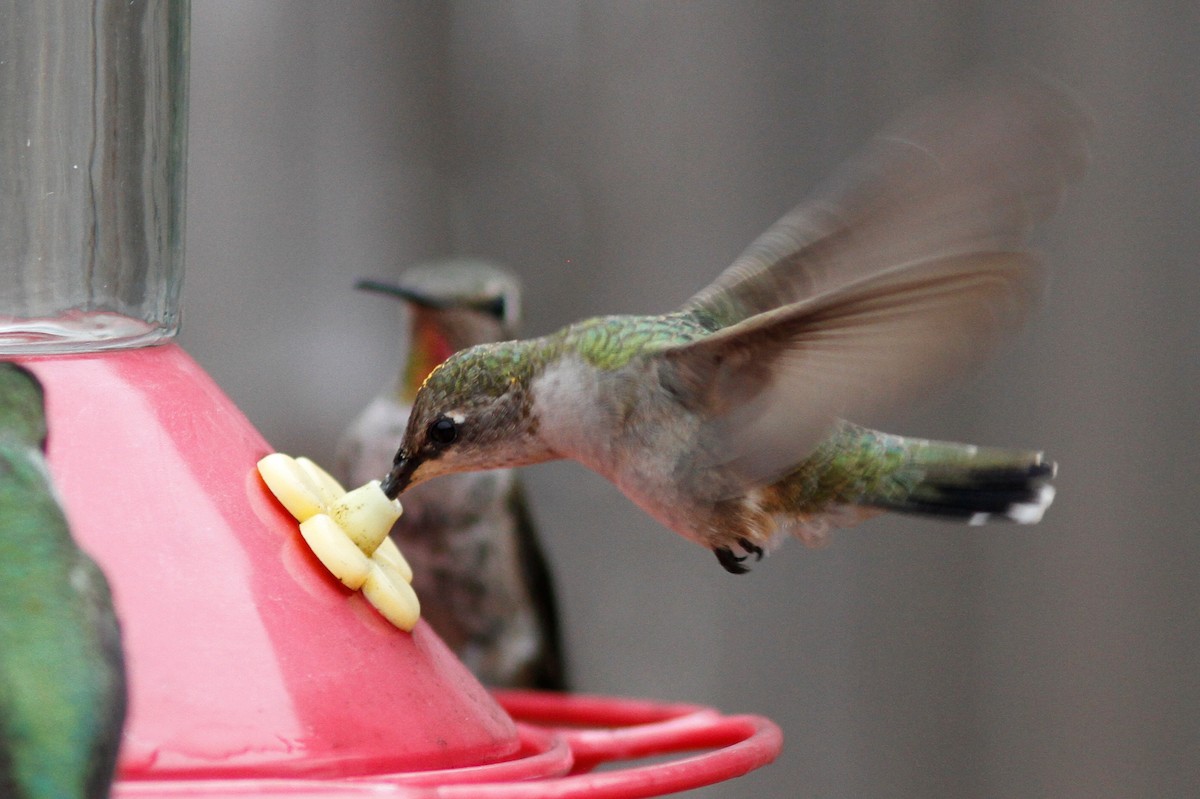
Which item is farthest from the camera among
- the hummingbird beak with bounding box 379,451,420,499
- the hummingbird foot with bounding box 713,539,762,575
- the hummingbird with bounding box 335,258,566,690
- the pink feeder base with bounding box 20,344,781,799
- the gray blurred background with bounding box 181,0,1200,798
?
the hummingbird with bounding box 335,258,566,690

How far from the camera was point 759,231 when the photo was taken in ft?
12.7

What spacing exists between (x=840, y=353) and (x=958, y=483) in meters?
0.53

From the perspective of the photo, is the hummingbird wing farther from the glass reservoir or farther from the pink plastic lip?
the glass reservoir

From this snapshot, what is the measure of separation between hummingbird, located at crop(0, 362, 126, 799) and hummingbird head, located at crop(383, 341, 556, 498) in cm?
54

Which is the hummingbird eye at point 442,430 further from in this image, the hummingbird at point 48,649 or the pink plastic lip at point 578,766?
the hummingbird at point 48,649

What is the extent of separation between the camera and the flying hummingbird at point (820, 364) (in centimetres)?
151

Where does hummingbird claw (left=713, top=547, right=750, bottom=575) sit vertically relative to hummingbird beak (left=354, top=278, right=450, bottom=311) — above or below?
below

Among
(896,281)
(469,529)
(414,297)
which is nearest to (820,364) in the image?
(896,281)

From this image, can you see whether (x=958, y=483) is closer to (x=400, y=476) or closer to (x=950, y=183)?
(x=950, y=183)

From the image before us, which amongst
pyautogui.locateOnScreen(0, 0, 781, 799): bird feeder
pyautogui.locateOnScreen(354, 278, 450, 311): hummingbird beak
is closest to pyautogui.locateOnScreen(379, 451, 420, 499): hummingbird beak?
pyautogui.locateOnScreen(0, 0, 781, 799): bird feeder

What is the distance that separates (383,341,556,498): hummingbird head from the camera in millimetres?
1758

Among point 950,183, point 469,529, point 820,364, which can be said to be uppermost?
point 950,183

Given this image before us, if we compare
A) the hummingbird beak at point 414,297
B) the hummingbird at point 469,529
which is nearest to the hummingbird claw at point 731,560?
the hummingbird beak at point 414,297

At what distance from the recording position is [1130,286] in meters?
3.24
